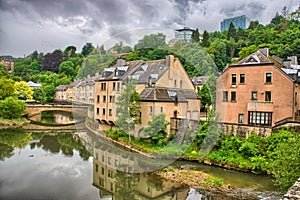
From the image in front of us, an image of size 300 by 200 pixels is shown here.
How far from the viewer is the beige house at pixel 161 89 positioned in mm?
20016

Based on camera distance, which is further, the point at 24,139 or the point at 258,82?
the point at 24,139

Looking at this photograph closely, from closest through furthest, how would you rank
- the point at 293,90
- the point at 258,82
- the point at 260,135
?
the point at 260,135 < the point at 293,90 < the point at 258,82

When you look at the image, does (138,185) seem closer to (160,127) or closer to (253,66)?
(160,127)

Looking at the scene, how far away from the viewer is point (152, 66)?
2120 centimetres

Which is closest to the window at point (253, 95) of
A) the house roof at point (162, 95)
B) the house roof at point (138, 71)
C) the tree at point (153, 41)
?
the house roof at point (162, 95)

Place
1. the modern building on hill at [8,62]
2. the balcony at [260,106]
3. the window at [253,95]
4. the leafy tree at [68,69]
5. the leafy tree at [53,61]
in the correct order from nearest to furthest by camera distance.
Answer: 1. the balcony at [260,106]
2. the window at [253,95]
3. the leafy tree at [68,69]
4. the leafy tree at [53,61]
5. the modern building on hill at [8,62]

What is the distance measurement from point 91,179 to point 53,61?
246ft

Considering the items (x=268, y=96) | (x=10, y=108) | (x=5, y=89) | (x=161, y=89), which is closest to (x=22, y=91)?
(x=5, y=89)

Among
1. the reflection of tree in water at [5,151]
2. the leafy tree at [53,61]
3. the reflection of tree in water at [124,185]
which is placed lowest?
the reflection of tree in water at [124,185]

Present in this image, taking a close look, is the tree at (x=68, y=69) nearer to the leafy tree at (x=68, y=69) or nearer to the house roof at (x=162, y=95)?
the leafy tree at (x=68, y=69)

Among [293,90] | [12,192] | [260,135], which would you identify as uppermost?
[293,90]

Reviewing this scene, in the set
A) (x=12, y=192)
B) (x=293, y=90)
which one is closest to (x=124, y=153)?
(x=12, y=192)

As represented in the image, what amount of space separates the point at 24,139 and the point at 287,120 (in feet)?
79.5

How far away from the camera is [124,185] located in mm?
15016
